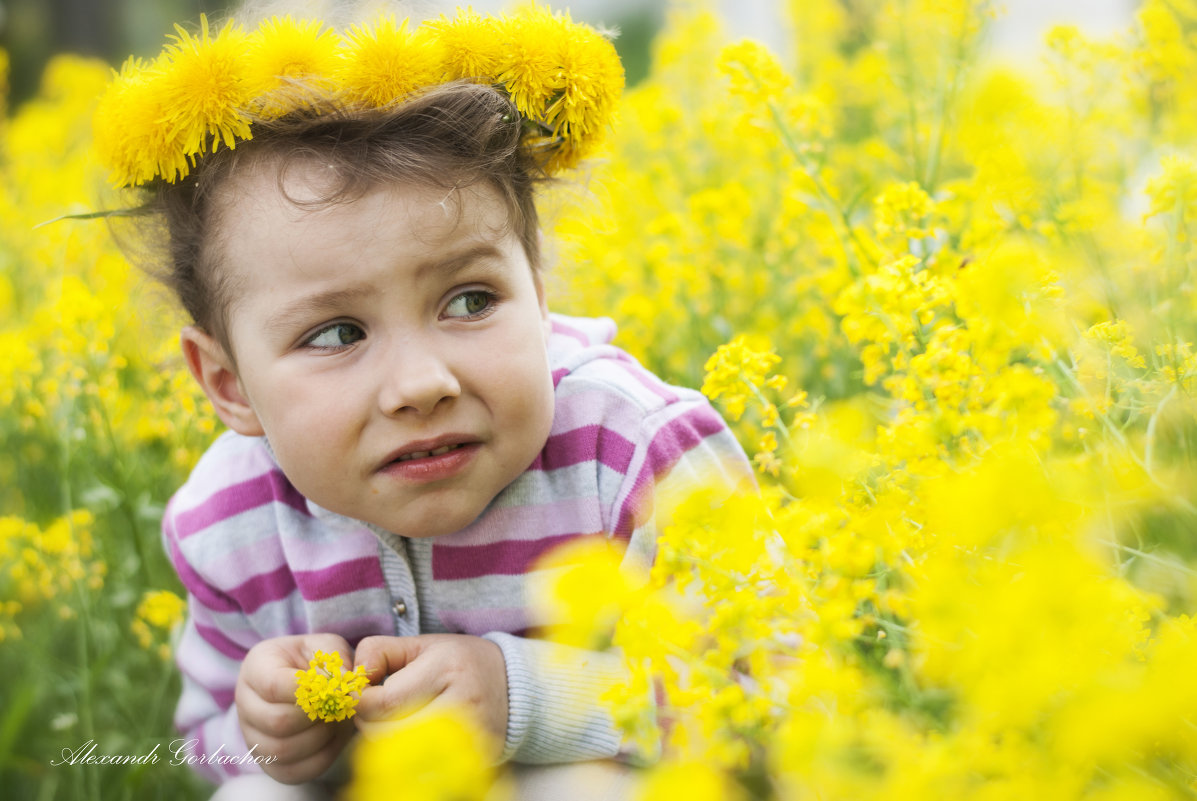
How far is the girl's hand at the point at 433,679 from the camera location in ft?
4.35

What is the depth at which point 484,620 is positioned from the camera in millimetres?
1537

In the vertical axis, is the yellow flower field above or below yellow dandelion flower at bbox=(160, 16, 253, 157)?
below

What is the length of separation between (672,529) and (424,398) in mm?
415

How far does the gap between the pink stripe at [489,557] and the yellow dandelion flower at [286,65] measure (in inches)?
27.0

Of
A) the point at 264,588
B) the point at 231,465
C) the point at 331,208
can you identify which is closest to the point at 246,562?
the point at 264,588

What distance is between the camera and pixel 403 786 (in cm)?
71

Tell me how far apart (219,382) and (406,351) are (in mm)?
448

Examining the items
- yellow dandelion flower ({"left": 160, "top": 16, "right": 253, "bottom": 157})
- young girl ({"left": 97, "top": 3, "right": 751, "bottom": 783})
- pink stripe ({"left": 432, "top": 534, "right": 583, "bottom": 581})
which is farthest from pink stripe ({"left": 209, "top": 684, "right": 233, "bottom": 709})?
yellow dandelion flower ({"left": 160, "top": 16, "right": 253, "bottom": 157})

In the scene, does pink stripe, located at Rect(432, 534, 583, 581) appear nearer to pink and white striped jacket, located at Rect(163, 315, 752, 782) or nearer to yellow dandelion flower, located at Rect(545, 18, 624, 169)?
pink and white striped jacket, located at Rect(163, 315, 752, 782)

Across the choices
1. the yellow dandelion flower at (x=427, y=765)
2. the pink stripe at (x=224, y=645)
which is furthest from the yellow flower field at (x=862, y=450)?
the pink stripe at (x=224, y=645)

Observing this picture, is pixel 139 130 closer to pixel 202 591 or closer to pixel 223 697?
pixel 202 591

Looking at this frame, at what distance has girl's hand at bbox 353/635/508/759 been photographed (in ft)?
4.35

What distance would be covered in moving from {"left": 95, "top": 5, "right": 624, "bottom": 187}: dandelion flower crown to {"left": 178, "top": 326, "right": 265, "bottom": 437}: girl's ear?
0.25 m

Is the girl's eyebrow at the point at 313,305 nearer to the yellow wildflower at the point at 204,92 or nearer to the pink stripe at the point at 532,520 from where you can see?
the yellow wildflower at the point at 204,92
